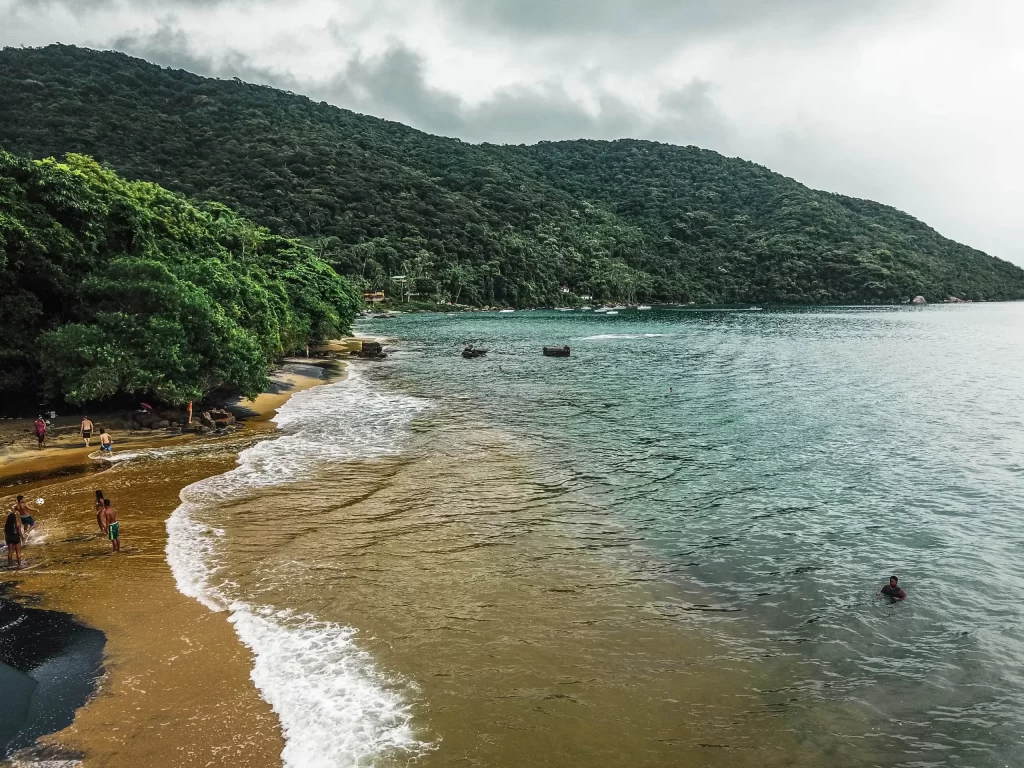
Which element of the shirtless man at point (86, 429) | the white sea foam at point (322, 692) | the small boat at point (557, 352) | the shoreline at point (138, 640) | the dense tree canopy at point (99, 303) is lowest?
the white sea foam at point (322, 692)

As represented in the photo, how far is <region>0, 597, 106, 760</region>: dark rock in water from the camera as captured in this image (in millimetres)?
10047

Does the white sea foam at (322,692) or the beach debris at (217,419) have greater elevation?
the beach debris at (217,419)

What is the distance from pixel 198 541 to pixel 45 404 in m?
21.5

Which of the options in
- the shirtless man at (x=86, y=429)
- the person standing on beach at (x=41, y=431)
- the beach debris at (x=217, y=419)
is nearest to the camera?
the person standing on beach at (x=41, y=431)

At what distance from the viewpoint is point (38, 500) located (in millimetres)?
21094

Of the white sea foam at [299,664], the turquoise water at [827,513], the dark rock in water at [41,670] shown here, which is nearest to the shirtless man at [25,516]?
the white sea foam at [299,664]

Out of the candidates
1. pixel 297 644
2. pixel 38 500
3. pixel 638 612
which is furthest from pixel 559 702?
pixel 38 500

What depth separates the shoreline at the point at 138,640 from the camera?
9.73m

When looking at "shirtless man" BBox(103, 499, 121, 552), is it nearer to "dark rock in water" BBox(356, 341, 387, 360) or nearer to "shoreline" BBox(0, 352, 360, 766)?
"shoreline" BBox(0, 352, 360, 766)

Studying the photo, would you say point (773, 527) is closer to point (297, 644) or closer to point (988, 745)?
point (988, 745)

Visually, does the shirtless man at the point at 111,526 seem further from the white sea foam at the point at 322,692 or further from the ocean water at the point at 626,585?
the white sea foam at the point at 322,692

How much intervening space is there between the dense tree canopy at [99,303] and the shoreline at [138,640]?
22.7 feet

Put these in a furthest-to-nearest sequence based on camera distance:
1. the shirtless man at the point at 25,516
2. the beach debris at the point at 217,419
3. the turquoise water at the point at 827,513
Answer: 1. the beach debris at the point at 217,419
2. the shirtless man at the point at 25,516
3. the turquoise water at the point at 827,513

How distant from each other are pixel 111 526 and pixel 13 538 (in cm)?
211
